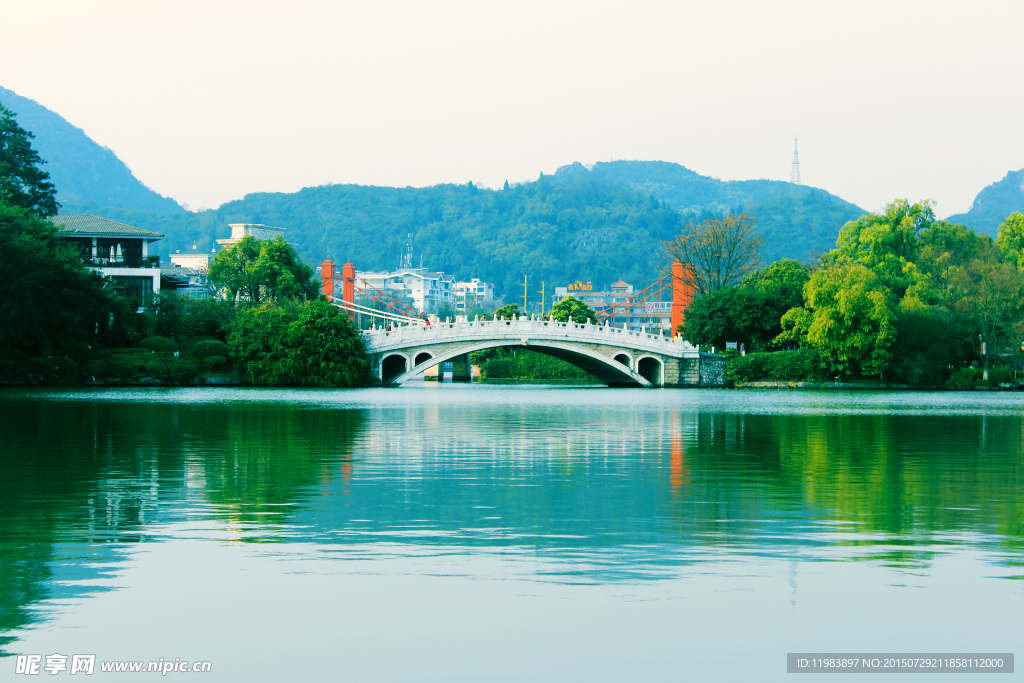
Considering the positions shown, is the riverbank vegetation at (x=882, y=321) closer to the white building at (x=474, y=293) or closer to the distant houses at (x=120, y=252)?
the distant houses at (x=120, y=252)

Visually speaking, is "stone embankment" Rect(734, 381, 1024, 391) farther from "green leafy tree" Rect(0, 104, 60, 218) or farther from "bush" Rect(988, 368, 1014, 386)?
"green leafy tree" Rect(0, 104, 60, 218)

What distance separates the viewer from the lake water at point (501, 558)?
528cm

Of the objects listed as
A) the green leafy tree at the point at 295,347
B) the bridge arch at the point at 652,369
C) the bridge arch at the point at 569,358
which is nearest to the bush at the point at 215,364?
the green leafy tree at the point at 295,347

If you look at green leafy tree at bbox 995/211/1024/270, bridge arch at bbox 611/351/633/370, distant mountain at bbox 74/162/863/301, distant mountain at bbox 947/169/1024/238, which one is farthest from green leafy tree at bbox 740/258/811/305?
distant mountain at bbox 947/169/1024/238

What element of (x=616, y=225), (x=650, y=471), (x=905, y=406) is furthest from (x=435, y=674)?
(x=616, y=225)

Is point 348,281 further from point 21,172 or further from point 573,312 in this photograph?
point 21,172

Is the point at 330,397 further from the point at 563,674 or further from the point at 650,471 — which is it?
the point at 563,674

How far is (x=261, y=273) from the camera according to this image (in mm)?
53938

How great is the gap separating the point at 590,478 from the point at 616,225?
161m

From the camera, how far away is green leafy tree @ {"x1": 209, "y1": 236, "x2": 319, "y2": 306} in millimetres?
53438

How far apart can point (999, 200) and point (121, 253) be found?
164 m

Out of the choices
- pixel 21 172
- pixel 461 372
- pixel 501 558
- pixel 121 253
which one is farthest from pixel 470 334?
pixel 501 558

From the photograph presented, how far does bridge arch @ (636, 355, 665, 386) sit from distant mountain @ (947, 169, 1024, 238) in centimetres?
12829

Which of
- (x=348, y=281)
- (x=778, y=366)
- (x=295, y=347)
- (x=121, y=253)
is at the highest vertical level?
(x=121, y=253)
